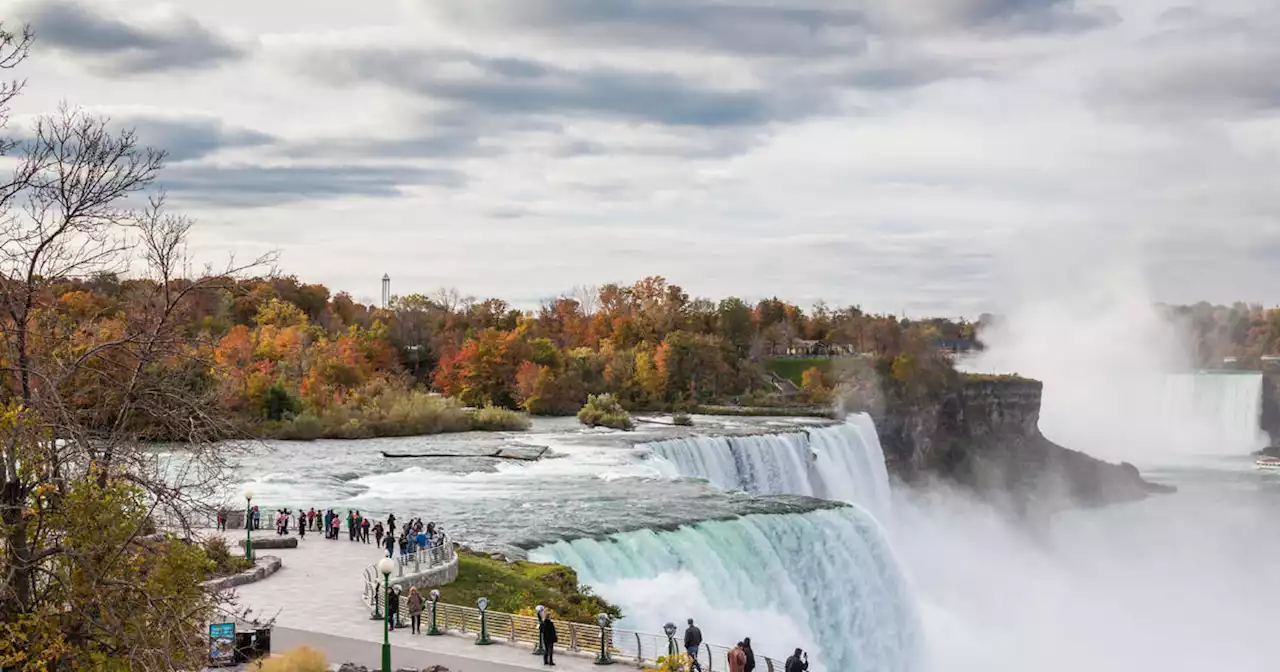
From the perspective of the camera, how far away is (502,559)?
1137 inches

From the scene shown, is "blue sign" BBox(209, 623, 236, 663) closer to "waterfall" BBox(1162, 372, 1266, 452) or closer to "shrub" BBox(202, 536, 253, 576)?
"shrub" BBox(202, 536, 253, 576)

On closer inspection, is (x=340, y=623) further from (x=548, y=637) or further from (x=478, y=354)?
(x=478, y=354)

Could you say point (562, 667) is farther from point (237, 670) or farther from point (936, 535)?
point (936, 535)

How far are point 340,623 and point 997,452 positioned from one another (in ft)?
215

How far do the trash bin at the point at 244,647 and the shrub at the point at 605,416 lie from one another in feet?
156

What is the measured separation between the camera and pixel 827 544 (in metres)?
32.9

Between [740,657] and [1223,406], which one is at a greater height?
[1223,406]

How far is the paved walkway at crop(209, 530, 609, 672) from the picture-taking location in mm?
20078

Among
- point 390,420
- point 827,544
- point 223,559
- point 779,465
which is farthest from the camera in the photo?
point 390,420

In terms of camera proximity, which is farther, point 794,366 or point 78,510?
point 794,366

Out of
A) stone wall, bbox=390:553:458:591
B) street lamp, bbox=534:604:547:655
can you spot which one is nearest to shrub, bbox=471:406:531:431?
stone wall, bbox=390:553:458:591

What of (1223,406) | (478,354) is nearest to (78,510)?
(478,354)

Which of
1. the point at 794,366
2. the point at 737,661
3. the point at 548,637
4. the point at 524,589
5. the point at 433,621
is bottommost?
the point at 524,589

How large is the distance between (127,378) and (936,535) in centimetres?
4827
